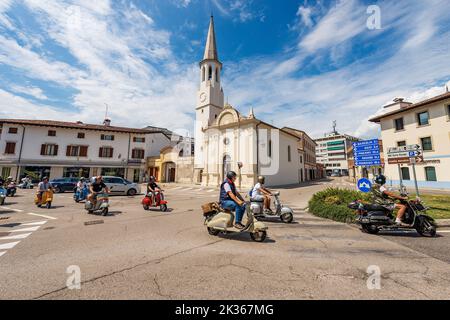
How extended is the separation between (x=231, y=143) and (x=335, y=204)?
20850 millimetres

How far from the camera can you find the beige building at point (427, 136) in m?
19.3

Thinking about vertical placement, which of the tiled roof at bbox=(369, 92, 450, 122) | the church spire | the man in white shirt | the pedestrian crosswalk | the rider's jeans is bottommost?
the pedestrian crosswalk

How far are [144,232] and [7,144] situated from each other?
35837 millimetres

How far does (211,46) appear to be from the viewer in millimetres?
35188

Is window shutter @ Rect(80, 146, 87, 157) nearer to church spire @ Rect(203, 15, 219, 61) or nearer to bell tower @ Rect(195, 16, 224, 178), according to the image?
bell tower @ Rect(195, 16, 224, 178)

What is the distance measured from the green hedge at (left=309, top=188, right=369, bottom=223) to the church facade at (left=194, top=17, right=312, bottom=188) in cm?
1554

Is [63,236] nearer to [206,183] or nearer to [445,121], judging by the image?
[206,183]

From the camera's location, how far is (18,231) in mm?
5879

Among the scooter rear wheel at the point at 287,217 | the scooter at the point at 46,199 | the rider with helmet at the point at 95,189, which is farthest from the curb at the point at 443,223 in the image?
the scooter at the point at 46,199

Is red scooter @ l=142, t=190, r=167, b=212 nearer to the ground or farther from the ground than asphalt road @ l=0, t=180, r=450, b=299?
farther from the ground

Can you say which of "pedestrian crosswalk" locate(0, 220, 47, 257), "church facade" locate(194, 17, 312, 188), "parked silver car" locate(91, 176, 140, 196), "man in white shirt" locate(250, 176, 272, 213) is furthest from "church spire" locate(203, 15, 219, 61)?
"pedestrian crosswalk" locate(0, 220, 47, 257)

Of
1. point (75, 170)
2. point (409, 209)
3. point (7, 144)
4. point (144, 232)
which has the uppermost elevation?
point (7, 144)

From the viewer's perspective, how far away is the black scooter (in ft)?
18.0

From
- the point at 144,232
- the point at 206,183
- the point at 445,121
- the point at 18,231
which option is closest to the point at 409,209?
the point at 144,232
